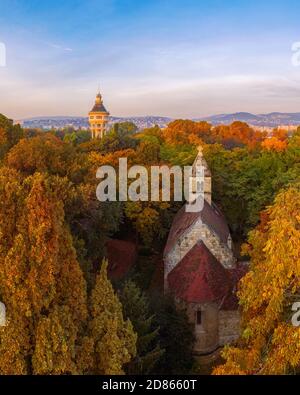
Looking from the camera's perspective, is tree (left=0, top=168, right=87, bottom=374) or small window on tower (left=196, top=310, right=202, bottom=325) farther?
small window on tower (left=196, top=310, right=202, bottom=325)

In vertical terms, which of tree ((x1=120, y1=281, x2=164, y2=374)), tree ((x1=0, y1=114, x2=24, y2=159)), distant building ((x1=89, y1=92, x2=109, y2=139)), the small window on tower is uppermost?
distant building ((x1=89, y1=92, x2=109, y2=139))

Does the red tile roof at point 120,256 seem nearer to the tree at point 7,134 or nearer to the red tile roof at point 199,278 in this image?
the red tile roof at point 199,278

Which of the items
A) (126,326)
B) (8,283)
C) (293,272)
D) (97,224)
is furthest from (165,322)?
(293,272)

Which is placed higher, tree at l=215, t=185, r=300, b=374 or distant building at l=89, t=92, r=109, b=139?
distant building at l=89, t=92, r=109, b=139

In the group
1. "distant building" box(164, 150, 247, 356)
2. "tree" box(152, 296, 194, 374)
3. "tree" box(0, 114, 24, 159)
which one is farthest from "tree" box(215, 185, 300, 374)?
"tree" box(0, 114, 24, 159)

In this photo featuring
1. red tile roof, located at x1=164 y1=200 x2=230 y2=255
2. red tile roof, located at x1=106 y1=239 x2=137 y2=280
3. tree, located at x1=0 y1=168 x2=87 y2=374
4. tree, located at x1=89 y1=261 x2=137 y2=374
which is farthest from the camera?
red tile roof, located at x1=106 y1=239 x2=137 y2=280

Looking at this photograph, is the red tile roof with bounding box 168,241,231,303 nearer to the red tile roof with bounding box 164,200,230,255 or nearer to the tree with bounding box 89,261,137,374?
the red tile roof with bounding box 164,200,230,255
